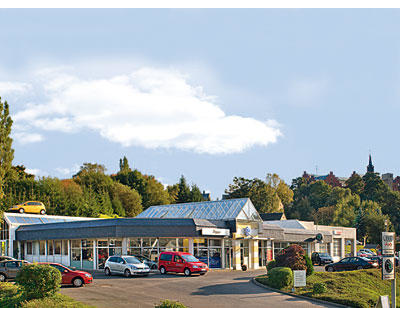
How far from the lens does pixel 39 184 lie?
78312 mm

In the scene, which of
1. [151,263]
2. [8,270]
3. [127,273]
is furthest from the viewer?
[151,263]

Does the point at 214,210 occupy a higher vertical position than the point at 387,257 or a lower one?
higher

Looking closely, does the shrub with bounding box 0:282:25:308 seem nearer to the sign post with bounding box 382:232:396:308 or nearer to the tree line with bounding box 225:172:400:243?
the sign post with bounding box 382:232:396:308

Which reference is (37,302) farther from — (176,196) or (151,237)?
(176,196)

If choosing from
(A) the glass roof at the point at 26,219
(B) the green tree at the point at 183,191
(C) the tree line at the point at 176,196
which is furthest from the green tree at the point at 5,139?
(B) the green tree at the point at 183,191

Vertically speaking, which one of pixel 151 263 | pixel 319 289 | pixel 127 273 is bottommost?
pixel 151 263

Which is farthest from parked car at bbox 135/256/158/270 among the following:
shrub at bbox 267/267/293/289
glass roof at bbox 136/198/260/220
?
shrub at bbox 267/267/293/289

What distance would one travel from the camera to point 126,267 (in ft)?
114

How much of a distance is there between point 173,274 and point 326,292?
40.8 feet

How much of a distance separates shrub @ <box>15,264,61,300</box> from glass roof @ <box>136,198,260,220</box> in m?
25.9

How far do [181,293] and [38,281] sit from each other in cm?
742

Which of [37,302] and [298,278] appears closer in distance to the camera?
[37,302]

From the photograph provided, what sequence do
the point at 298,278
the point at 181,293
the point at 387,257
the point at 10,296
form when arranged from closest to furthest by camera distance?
1. the point at 387,257
2. the point at 10,296
3. the point at 181,293
4. the point at 298,278

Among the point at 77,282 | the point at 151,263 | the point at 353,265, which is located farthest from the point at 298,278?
the point at 353,265
